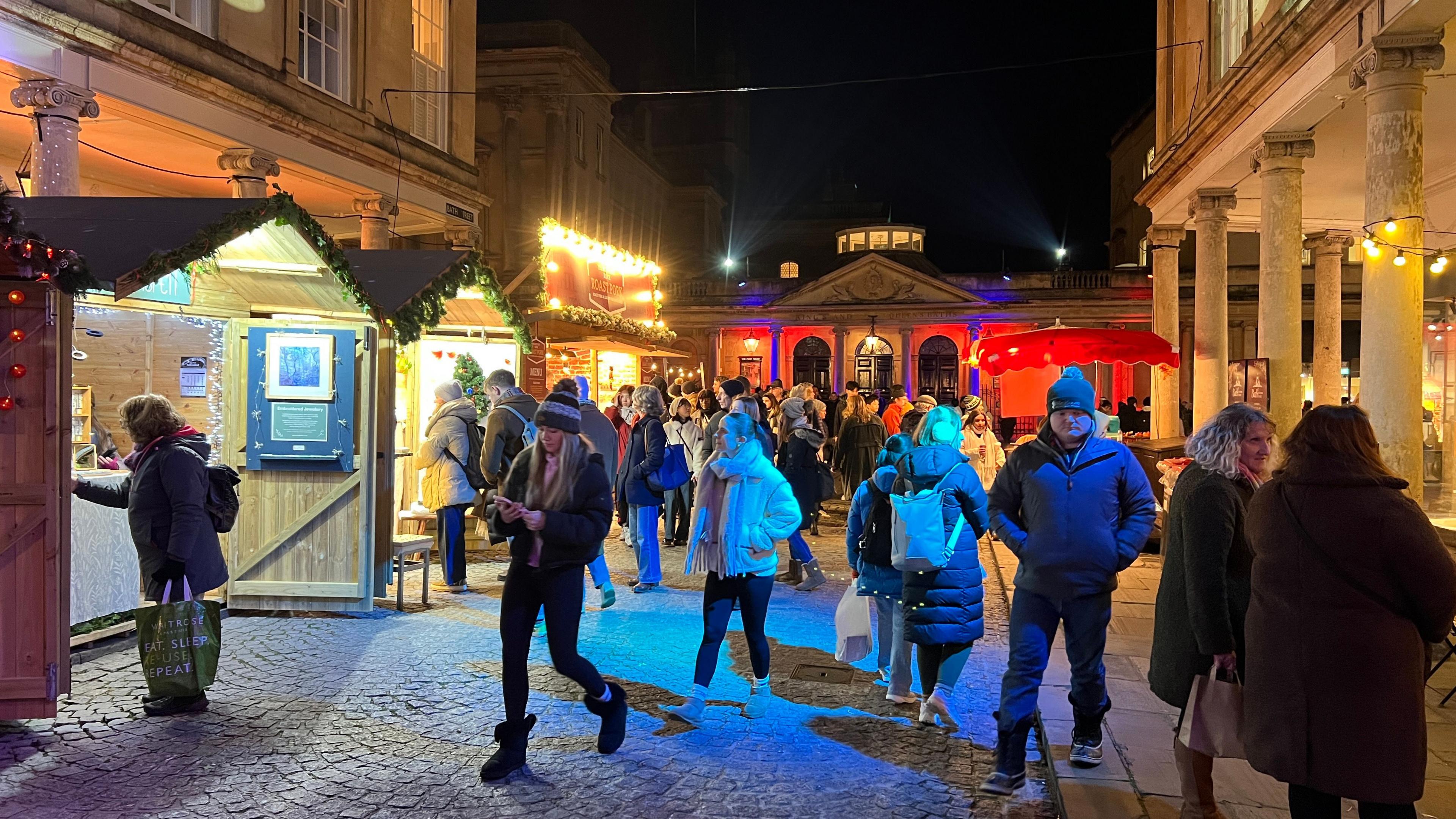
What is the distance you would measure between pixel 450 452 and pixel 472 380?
2376mm

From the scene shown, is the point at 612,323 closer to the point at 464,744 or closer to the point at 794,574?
the point at 794,574

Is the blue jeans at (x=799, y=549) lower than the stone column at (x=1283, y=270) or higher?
lower

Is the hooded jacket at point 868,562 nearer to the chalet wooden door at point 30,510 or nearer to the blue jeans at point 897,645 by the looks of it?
the blue jeans at point 897,645

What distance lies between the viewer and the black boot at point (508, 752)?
425 cm

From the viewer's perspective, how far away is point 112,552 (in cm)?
670

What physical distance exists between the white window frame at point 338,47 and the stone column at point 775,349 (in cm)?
3168

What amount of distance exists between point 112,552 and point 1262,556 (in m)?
7.15

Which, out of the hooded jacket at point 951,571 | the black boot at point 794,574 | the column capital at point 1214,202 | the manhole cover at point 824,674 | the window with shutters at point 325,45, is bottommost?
the manhole cover at point 824,674

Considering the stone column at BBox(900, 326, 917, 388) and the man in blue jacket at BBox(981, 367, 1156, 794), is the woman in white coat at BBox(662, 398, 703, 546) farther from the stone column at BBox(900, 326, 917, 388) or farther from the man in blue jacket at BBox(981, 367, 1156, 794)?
the stone column at BBox(900, 326, 917, 388)

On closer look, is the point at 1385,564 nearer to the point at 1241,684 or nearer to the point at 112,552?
the point at 1241,684

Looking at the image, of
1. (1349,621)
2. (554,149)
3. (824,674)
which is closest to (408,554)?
(824,674)

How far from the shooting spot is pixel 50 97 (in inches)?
354

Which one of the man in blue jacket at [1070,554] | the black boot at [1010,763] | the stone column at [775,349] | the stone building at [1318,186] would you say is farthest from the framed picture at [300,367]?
the stone column at [775,349]

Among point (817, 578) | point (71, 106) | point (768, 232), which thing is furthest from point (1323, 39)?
point (768, 232)
